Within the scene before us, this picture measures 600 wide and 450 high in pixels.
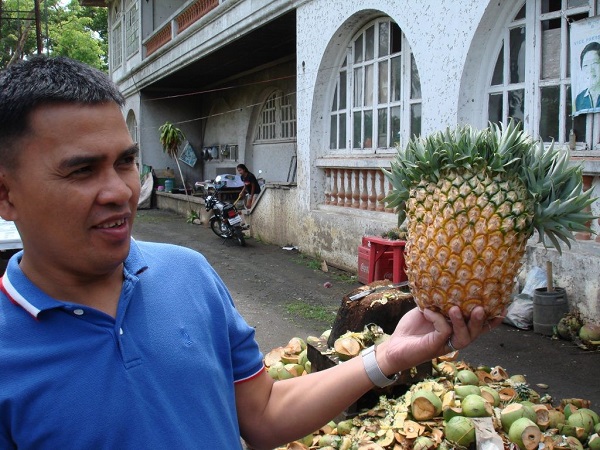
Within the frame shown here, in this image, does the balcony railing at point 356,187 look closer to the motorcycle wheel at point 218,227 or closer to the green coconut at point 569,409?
the motorcycle wheel at point 218,227

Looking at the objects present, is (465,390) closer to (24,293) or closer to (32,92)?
(24,293)

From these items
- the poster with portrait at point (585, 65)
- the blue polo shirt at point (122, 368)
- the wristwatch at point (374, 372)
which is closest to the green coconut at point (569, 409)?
the wristwatch at point (374, 372)

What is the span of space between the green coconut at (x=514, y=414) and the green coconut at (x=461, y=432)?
0.28 metres

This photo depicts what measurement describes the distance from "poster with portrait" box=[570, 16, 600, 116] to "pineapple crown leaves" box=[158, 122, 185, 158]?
16.1m

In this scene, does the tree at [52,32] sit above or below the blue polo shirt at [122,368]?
above

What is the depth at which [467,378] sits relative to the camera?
3.43 metres

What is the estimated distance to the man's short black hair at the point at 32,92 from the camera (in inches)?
49.6

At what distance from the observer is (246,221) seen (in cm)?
1363

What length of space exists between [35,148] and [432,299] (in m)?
1.15

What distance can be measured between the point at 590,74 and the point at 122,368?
→ 5.43 meters

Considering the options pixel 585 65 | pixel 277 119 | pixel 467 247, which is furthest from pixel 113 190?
pixel 277 119

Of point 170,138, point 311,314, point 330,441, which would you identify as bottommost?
point 311,314

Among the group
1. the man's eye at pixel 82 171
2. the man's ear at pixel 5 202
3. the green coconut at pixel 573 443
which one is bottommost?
the green coconut at pixel 573 443

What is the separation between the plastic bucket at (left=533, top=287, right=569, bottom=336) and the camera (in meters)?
5.63
